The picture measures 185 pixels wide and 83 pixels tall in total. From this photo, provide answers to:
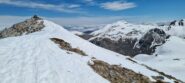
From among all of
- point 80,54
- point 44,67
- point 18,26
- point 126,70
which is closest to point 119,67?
point 126,70

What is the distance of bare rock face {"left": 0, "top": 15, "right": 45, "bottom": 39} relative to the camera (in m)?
65.8

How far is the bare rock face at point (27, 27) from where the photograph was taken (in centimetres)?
6580

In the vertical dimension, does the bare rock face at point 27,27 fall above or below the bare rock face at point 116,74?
above

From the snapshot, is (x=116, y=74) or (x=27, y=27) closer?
(x=116, y=74)

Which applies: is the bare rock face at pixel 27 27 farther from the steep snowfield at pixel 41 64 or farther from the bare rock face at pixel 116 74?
the bare rock face at pixel 116 74

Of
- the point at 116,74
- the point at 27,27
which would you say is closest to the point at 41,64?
the point at 116,74

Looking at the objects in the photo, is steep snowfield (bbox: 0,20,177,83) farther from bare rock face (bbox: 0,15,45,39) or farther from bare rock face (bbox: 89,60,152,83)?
bare rock face (bbox: 0,15,45,39)

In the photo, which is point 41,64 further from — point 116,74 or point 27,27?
point 27,27

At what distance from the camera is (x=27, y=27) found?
68750 mm

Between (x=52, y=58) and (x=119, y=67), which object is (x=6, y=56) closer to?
(x=52, y=58)

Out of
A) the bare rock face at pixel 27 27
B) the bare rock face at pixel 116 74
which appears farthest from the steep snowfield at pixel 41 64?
the bare rock face at pixel 27 27

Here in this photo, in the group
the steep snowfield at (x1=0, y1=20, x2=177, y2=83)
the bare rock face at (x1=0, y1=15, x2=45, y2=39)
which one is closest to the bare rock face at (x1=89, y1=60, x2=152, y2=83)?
the steep snowfield at (x1=0, y1=20, x2=177, y2=83)

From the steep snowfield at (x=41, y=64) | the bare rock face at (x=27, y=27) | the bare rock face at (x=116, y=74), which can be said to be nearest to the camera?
the steep snowfield at (x=41, y=64)

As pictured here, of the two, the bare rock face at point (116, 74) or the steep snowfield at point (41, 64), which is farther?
the bare rock face at point (116, 74)
